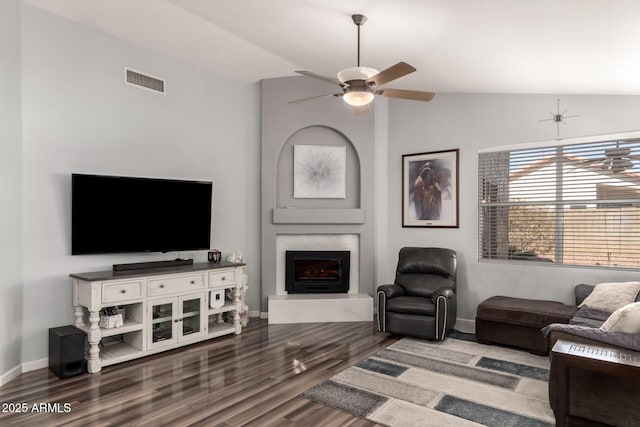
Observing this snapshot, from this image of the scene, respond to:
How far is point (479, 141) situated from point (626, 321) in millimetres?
3080

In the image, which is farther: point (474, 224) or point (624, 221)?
point (474, 224)

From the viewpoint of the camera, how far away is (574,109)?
4625 mm

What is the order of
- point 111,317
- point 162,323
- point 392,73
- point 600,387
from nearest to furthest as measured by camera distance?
point 600,387 < point 392,73 < point 111,317 < point 162,323

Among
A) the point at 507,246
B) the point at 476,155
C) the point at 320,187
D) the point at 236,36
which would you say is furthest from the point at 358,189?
the point at 236,36

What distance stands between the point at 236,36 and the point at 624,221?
4572mm

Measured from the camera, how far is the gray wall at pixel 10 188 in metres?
3.34

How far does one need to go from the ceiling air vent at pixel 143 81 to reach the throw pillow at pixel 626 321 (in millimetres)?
4710

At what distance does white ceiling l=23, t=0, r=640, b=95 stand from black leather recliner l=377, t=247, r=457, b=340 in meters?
2.18

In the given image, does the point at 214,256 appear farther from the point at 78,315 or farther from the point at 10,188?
the point at 10,188

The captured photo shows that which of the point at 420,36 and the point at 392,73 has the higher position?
the point at 420,36

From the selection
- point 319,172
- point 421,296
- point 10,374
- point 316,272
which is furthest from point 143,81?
point 421,296

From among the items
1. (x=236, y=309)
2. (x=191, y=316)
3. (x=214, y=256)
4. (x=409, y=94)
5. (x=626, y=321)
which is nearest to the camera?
(x=626, y=321)

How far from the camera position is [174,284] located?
420cm

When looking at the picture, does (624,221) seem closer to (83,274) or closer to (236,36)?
(236,36)
